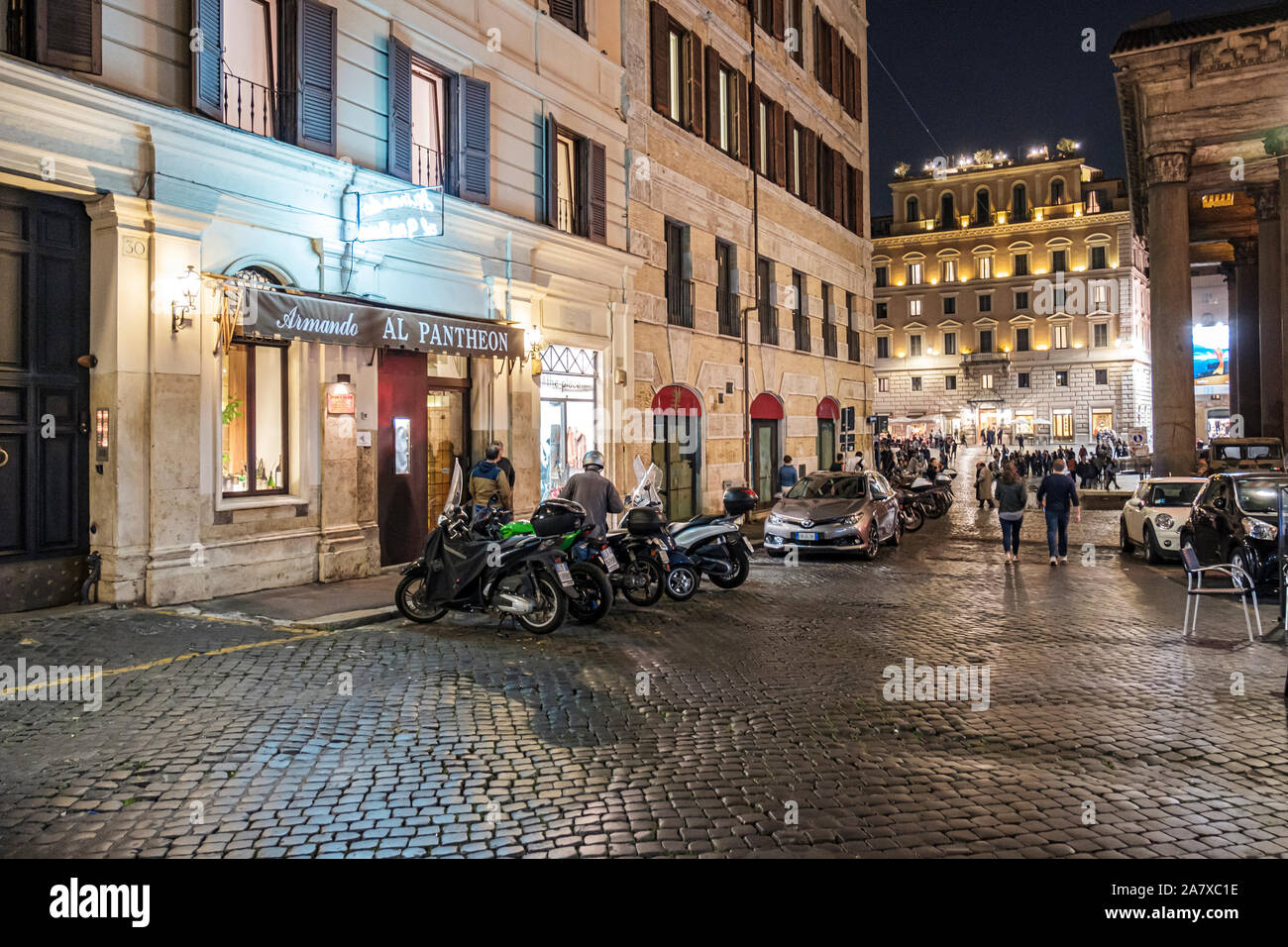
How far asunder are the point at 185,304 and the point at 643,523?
556 centimetres

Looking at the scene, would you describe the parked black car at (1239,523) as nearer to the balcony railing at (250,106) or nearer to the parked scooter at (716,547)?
the parked scooter at (716,547)

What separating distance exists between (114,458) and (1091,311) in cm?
7441

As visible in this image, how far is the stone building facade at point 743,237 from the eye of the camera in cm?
2066

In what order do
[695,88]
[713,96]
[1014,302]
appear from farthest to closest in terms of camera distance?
[1014,302] < [713,96] < [695,88]

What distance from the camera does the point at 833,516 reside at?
1619cm

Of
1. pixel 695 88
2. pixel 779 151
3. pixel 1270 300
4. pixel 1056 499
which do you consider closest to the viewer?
pixel 1056 499

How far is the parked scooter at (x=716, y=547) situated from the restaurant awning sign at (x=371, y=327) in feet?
13.7

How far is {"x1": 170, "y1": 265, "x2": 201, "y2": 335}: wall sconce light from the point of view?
34.8ft

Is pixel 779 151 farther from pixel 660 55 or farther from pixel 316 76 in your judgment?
pixel 316 76

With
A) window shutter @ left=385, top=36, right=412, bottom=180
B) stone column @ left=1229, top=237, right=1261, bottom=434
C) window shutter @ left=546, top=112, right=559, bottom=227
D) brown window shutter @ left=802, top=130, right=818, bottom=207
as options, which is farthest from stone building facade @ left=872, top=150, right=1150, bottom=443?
window shutter @ left=385, top=36, right=412, bottom=180

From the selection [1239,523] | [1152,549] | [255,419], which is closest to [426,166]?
[255,419]

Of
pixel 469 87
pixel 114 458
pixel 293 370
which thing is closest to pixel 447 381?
pixel 293 370

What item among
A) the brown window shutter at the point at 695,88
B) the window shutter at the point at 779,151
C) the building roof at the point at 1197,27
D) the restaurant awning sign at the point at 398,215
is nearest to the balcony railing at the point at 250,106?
the restaurant awning sign at the point at 398,215

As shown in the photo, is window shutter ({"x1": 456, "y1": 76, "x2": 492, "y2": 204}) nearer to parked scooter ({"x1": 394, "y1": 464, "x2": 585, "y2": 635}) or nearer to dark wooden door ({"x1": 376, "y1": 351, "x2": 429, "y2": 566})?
dark wooden door ({"x1": 376, "y1": 351, "x2": 429, "y2": 566})
